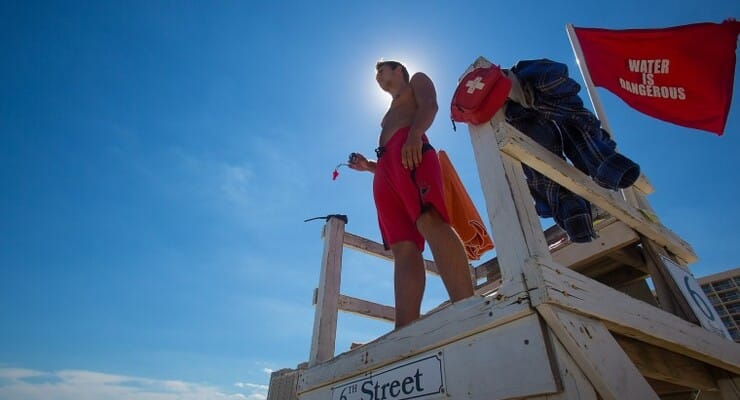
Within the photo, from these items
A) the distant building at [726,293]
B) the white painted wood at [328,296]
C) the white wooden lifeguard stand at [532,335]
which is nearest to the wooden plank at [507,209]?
the white wooden lifeguard stand at [532,335]

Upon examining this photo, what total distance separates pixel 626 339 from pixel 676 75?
12.8ft

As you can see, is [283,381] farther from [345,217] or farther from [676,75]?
[676,75]

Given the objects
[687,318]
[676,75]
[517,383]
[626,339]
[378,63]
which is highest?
[676,75]

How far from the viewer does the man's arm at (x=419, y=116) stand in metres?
2.08

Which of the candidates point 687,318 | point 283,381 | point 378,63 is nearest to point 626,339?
point 687,318

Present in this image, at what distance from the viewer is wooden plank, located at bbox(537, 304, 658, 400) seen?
939 millimetres

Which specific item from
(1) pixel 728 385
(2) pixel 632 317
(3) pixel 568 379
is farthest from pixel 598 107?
(3) pixel 568 379

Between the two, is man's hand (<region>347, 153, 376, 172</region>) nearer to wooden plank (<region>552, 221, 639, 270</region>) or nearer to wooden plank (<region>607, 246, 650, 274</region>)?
wooden plank (<region>552, 221, 639, 270</region>)

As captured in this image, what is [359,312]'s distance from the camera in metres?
3.04

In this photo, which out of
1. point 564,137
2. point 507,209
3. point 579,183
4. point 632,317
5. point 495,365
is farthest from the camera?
point 564,137

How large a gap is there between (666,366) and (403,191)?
163cm

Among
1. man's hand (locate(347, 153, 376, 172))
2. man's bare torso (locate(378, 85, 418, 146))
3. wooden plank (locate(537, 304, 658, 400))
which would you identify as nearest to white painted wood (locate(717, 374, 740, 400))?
wooden plank (locate(537, 304, 658, 400))

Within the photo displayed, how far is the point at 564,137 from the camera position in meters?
2.46

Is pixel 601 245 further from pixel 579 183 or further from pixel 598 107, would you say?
pixel 598 107
